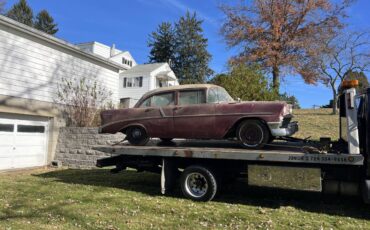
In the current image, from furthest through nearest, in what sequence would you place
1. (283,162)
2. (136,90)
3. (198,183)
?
(136,90) < (198,183) < (283,162)

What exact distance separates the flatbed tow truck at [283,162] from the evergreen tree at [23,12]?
55.9m

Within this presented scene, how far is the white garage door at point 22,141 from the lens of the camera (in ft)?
43.5

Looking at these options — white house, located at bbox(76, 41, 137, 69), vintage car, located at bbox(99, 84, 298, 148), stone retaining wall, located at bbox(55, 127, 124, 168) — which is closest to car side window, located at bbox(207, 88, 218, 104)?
vintage car, located at bbox(99, 84, 298, 148)

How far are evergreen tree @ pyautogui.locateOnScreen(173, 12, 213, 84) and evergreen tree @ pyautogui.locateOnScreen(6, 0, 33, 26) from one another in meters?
23.1

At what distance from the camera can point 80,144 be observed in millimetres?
14953

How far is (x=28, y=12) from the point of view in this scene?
60.7 m

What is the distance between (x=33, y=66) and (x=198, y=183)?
9.23 m

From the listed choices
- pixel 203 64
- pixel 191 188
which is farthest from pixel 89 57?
pixel 203 64

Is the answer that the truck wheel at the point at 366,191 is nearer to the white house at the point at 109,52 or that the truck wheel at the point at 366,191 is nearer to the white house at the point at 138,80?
the white house at the point at 138,80

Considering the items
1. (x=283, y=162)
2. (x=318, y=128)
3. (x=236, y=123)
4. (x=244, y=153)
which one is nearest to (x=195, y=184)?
(x=244, y=153)

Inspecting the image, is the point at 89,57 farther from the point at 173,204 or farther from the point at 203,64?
the point at 203,64

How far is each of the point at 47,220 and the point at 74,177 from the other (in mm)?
5171

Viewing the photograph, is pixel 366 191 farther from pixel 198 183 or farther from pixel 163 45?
pixel 163 45

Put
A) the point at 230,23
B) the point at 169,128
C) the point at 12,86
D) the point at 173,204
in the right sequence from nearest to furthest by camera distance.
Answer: the point at 173,204, the point at 169,128, the point at 12,86, the point at 230,23
